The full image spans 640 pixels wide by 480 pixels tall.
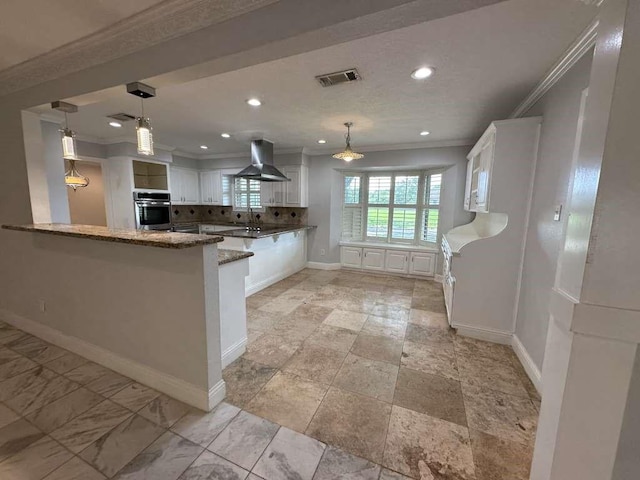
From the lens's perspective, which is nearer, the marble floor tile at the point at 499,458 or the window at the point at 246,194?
the marble floor tile at the point at 499,458

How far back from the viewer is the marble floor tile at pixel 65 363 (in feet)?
7.01

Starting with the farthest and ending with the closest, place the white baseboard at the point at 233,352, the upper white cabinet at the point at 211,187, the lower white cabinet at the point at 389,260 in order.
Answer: the upper white cabinet at the point at 211,187 < the lower white cabinet at the point at 389,260 < the white baseboard at the point at 233,352

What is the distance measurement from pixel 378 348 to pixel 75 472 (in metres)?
2.23

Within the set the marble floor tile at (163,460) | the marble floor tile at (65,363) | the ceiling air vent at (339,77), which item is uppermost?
the ceiling air vent at (339,77)

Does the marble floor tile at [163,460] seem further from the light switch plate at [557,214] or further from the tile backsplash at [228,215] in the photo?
the tile backsplash at [228,215]

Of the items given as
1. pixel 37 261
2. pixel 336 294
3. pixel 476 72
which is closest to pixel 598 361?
pixel 476 72

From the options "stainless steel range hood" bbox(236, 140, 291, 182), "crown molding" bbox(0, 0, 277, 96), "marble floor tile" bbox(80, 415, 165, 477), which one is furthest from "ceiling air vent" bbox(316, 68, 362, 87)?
"marble floor tile" bbox(80, 415, 165, 477)

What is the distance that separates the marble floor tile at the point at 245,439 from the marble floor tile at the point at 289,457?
0.05m

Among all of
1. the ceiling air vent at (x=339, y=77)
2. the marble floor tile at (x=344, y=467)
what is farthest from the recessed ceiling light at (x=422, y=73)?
the marble floor tile at (x=344, y=467)

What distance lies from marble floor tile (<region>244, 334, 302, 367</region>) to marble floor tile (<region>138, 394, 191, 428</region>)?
0.67 m

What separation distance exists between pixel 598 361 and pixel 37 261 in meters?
3.97

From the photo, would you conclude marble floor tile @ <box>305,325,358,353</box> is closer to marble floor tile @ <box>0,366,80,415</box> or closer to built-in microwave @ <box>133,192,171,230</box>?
marble floor tile @ <box>0,366,80,415</box>

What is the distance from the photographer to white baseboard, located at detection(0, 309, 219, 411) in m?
1.78

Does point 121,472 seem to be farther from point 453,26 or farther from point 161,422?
point 453,26
